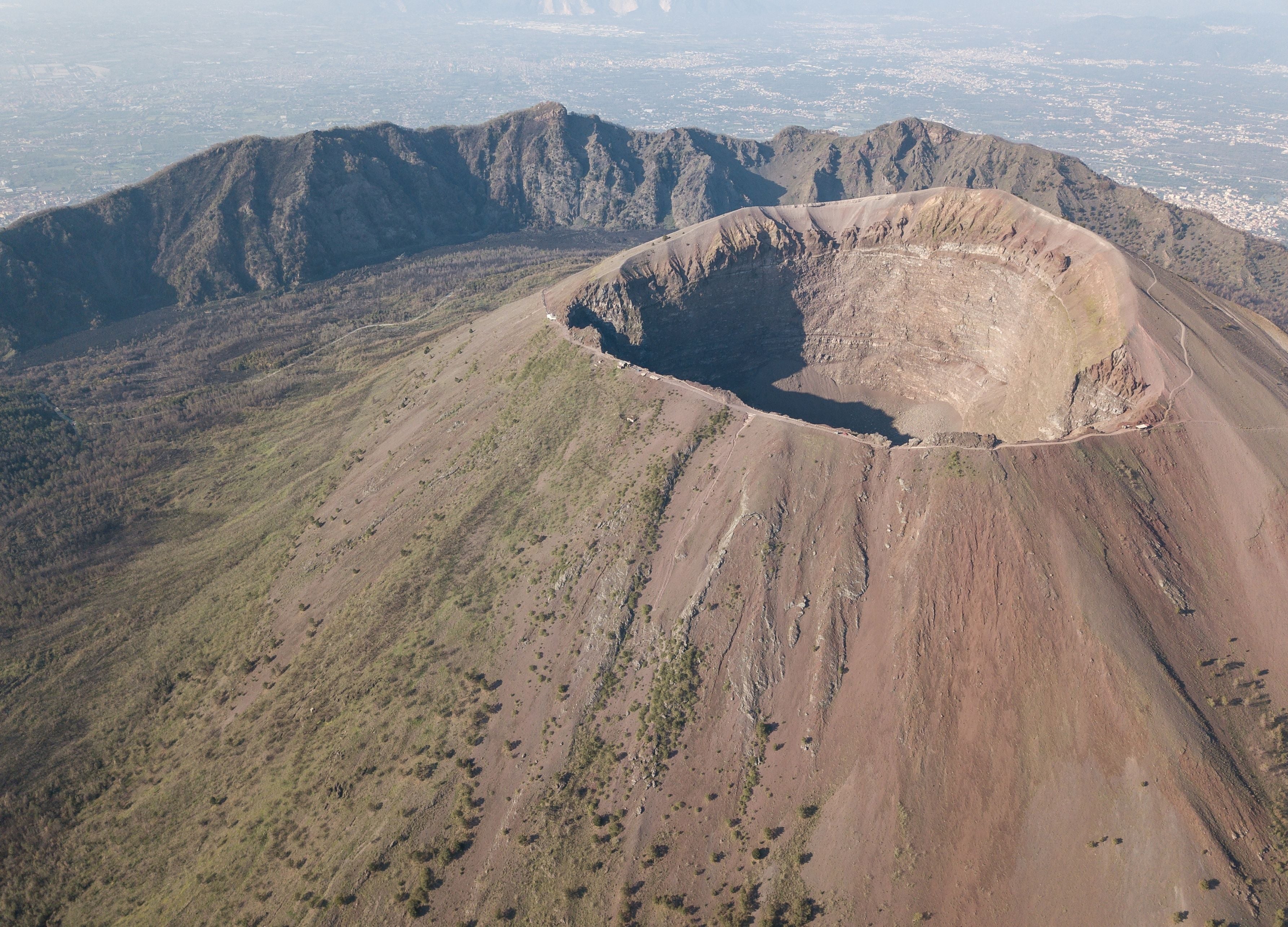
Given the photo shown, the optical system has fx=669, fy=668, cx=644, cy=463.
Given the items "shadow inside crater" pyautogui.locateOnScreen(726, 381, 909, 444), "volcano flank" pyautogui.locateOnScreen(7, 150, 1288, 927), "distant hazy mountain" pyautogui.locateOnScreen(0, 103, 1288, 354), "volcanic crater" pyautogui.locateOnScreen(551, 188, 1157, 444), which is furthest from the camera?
"distant hazy mountain" pyautogui.locateOnScreen(0, 103, 1288, 354)

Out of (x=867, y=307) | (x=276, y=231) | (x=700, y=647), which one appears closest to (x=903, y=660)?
(x=700, y=647)

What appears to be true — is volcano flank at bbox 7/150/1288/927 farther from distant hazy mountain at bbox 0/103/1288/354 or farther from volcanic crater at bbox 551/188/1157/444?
distant hazy mountain at bbox 0/103/1288/354

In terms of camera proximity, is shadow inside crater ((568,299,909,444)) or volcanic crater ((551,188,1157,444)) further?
shadow inside crater ((568,299,909,444))

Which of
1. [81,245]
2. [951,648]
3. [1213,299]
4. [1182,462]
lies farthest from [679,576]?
[81,245]

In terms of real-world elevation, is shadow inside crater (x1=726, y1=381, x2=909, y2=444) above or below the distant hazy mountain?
below

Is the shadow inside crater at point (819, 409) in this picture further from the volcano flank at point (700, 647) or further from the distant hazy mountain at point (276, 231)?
the distant hazy mountain at point (276, 231)

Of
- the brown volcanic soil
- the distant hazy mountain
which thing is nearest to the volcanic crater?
the brown volcanic soil
